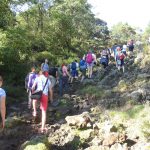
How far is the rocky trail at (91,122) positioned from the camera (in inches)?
407

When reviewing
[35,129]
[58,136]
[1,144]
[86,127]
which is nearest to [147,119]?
[86,127]

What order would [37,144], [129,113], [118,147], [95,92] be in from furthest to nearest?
[95,92], [129,113], [37,144], [118,147]

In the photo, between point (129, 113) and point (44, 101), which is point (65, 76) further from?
point (44, 101)

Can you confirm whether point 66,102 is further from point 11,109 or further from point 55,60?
point 55,60

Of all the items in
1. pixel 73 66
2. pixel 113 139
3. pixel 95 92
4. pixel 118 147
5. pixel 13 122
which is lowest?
pixel 118 147

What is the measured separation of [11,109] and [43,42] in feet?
60.9

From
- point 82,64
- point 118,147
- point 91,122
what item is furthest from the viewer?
point 82,64

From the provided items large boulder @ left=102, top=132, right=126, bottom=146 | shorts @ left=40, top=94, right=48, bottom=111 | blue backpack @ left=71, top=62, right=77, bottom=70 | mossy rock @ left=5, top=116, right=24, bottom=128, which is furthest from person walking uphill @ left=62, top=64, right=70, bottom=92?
large boulder @ left=102, top=132, right=126, bottom=146

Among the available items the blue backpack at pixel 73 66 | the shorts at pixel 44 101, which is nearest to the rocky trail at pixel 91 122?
the shorts at pixel 44 101

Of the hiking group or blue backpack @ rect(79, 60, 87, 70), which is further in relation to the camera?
blue backpack @ rect(79, 60, 87, 70)

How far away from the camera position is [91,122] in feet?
40.2

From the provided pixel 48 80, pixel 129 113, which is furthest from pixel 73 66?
pixel 48 80

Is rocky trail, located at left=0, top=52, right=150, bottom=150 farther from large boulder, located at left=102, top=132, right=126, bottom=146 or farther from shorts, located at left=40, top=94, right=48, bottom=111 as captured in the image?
shorts, located at left=40, top=94, right=48, bottom=111

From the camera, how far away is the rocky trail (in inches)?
407
